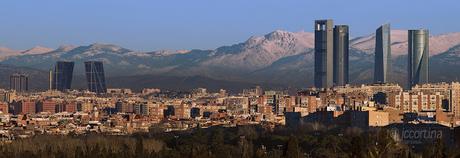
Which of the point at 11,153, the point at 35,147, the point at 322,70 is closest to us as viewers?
the point at 11,153

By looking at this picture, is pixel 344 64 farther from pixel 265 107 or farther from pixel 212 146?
pixel 212 146

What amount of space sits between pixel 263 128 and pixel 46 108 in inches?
2455

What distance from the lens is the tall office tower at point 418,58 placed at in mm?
186250

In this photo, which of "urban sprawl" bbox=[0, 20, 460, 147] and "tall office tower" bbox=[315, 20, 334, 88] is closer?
"urban sprawl" bbox=[0, 20, 460, 147]

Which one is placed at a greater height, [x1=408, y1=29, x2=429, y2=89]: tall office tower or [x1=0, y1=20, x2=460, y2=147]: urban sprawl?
[x1=408, y1=29, x2=429, y2=89]: tall office tower

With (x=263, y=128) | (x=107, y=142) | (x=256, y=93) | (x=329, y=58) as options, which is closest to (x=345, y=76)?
(x=329, y=58)

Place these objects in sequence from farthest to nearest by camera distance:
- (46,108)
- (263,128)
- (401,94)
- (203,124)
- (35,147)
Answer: (46,108), (401,94), (203,124), (263,128), (35,147)

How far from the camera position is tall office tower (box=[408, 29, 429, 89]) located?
18625 centimetres

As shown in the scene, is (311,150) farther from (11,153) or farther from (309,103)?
(309,103)

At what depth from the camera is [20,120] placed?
10544 centimetres

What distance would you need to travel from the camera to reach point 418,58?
637ft

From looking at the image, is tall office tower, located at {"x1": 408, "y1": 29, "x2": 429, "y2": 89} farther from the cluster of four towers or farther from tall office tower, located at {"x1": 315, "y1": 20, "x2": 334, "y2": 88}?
tall office tower, located at {"x1": 315, "y1": 20, "x2": 334, "y2": 88}

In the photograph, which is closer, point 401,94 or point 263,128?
point 263,128

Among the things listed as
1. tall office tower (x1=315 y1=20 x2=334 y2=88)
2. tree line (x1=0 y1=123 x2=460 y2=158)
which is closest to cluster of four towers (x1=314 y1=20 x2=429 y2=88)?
tall office tower (x1=315 y1=20 x2=334 y2=88)
